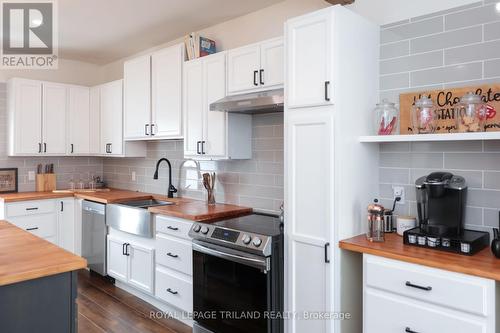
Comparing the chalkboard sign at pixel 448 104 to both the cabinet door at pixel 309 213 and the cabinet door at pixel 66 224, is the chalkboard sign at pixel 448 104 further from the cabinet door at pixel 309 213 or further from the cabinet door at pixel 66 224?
the cabinet door at pixel 66 224

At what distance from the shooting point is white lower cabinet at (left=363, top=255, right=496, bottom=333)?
5.23ft

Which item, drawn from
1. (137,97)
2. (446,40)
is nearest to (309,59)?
(446,40)

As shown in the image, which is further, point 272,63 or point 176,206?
point 176,206

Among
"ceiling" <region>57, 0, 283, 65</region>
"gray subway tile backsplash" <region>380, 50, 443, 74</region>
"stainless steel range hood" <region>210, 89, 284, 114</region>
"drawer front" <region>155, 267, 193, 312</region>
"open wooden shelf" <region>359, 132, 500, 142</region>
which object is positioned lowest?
"drawer front" <region>155, 267, 193, 312</region>

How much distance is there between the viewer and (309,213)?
2.22 metres

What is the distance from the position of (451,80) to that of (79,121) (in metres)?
4.25

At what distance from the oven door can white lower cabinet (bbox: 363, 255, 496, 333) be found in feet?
2.11

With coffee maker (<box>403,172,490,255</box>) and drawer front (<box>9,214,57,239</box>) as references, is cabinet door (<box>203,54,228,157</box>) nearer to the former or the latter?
coffee maker (<box>403,172,490,255</box>)

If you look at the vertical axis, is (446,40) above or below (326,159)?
above

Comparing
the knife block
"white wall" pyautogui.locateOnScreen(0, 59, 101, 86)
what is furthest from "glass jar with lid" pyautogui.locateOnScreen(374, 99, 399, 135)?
"white wall" pyautogui.locateOnScreen(0, 59, 101, 86)

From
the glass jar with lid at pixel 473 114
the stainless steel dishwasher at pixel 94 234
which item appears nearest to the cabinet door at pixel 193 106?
the stainless steel dishwasher at pixel 94 234

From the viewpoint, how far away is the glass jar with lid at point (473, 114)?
193 centimetres

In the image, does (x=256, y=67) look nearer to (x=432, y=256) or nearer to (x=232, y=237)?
(x=232, y=237)

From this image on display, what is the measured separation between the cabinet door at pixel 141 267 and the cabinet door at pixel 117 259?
0.38 ft
